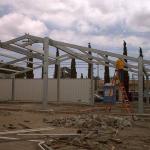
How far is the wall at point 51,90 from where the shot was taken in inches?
1473

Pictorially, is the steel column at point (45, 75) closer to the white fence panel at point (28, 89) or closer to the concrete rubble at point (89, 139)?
the concrete rubble at point (89, 139)

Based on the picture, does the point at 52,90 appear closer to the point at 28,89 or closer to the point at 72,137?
the point at 28,89

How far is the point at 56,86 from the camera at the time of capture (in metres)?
38.9

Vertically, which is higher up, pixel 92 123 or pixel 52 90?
pixel 52 90

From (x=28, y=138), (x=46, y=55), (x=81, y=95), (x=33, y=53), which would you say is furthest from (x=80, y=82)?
(x=28, y=138)

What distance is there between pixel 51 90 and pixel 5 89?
463 centimetres

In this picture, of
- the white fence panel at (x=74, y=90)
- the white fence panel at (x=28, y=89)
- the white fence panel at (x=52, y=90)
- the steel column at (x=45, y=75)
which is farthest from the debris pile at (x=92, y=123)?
the white fence panel at (x=28, y=89)

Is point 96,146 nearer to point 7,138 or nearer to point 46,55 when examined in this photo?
point 7,138

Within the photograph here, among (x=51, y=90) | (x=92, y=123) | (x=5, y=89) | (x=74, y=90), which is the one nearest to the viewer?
(x=92, y=123)

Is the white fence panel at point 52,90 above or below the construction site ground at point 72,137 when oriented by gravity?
above

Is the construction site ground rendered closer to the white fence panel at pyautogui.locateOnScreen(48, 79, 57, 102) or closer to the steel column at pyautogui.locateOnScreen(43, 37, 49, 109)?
the steel column at pyautogui.locateOnScreen(43, 37, 49, 109)

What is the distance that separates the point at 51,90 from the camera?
129 ft

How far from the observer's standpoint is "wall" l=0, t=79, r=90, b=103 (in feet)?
123

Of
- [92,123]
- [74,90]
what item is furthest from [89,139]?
[74,90]
